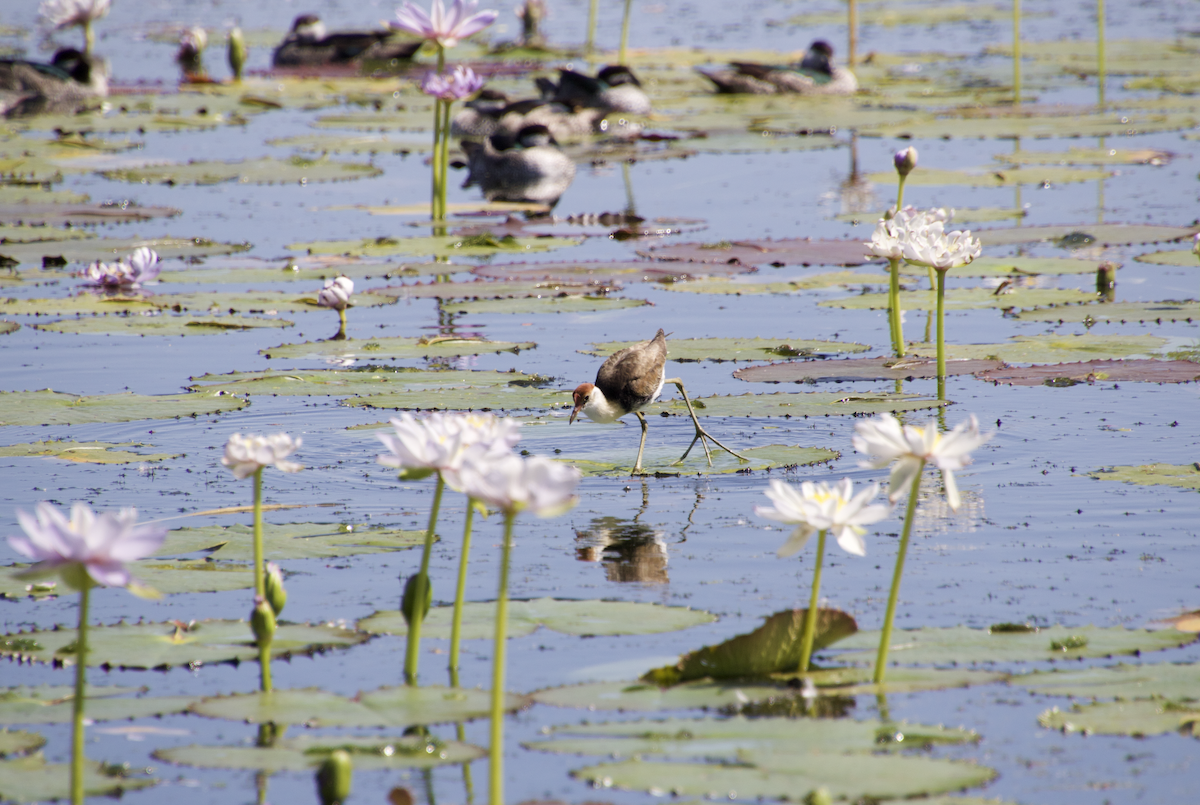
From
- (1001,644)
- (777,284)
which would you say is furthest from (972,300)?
(1001,644)

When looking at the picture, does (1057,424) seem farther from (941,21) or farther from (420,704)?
(941,21)

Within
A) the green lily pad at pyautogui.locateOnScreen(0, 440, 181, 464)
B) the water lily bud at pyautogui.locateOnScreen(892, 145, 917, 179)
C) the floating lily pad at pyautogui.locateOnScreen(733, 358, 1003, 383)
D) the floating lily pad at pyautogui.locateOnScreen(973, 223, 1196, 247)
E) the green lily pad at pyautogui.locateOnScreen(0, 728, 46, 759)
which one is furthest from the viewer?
the floating lily pad at pyautogui.locateOnScreen(973, 223, 1196, 247)

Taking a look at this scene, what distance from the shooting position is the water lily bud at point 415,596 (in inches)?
137

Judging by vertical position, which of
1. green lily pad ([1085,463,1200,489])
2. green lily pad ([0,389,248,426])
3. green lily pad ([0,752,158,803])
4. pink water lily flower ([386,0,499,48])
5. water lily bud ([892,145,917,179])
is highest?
pink water lily flower ([386,0,499,48])

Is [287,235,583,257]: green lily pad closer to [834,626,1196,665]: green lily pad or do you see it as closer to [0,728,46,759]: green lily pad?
[834,626,1196,665]: green lily pad

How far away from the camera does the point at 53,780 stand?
118 inches

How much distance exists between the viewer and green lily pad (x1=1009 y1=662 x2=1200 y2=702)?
131 inches

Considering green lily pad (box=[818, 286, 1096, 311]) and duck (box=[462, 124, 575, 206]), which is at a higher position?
duck (box=[462, 124, 575, 206])

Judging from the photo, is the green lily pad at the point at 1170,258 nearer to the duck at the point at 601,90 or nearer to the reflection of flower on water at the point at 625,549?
the reflection of flower on water at the point at 625,549

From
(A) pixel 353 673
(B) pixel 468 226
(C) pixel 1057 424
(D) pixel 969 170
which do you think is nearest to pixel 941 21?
(D) pixel 969 170

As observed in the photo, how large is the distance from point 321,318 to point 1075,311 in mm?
4304

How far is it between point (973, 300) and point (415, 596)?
225 inches

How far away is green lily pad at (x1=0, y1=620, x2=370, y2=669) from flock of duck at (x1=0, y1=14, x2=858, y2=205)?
9.52 m

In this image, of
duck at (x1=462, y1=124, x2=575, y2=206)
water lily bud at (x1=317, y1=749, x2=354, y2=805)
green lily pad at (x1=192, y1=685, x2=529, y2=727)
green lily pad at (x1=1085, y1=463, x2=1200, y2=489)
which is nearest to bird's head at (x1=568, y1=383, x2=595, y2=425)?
green lily pad at (x1=1085, y1=463, x2=1200, y2=489)
